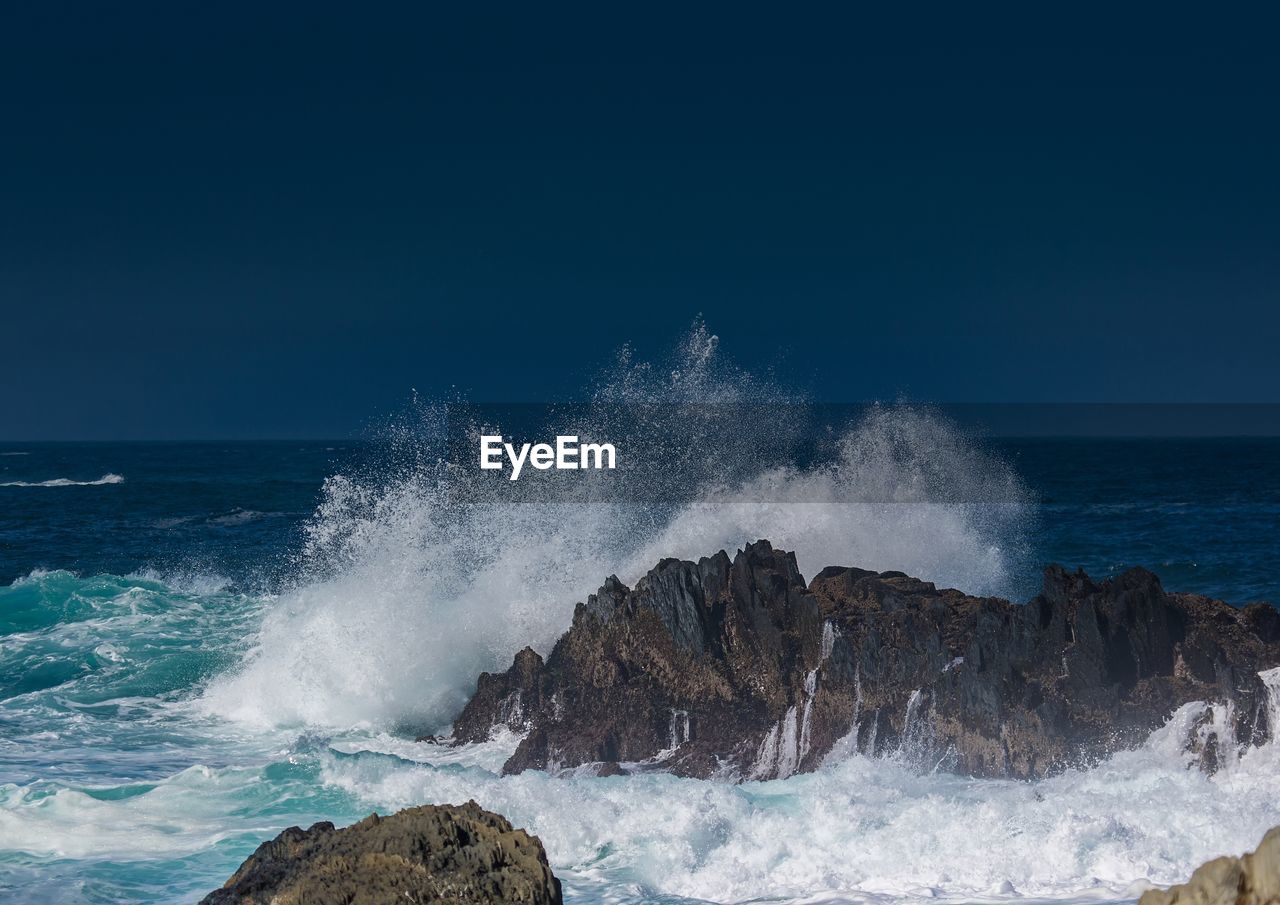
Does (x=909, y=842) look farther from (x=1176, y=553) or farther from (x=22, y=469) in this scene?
(x=22, y=469)

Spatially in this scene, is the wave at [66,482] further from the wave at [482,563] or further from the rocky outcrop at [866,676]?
the rocky outcrop at [866,676]

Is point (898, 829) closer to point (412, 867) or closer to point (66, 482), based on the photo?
point (412, 867)

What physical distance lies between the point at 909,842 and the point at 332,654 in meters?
9.13

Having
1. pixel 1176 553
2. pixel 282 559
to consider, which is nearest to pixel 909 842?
pixel 1176 553

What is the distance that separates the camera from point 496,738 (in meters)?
13.4

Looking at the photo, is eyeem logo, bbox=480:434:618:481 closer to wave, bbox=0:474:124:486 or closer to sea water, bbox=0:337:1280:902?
sea water, bbox=0:337:1280:902

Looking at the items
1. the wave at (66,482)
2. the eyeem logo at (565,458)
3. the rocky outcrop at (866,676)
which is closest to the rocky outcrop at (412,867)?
the rocky outcrop at (866,676)

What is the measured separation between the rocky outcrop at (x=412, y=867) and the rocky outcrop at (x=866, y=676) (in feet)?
19.7

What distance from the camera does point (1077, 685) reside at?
36.7 feet

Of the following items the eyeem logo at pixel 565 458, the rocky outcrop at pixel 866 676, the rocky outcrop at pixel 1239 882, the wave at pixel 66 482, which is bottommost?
the rocky outcrop at pixel 866 676

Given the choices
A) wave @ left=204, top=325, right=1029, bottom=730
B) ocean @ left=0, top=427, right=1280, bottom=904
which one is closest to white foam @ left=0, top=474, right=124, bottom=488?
ocean @ left=0, top=427, right=1280, bottom=904

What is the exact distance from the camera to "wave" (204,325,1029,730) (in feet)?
50.6

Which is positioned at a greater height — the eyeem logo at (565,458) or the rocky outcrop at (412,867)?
the eyeem logo at (565,458)

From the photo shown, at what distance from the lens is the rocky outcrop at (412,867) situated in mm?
5492
